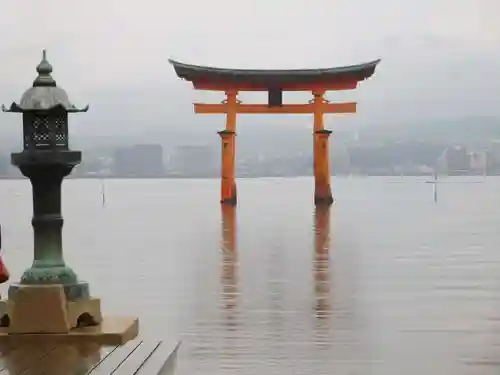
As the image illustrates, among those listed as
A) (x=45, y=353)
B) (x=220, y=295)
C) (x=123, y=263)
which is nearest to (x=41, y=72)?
(x=45, y=353)

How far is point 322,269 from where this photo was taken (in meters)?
11.5

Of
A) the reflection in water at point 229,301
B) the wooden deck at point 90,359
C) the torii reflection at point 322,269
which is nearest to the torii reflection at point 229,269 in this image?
the reflection in water at point 229,301

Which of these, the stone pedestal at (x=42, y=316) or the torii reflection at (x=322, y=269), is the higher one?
the stone pedestal at (x=42, y=316)

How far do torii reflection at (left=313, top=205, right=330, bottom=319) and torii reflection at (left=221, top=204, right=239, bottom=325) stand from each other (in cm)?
69

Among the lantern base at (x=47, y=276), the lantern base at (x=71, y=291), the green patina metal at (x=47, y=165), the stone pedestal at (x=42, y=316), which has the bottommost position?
the stone pedestal at (x=42, y=316)

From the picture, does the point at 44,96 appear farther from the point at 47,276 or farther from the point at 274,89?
the point at 274,89

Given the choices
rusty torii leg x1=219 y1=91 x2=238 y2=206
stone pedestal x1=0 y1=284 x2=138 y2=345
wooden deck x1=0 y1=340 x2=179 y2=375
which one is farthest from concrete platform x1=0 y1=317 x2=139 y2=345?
rusty torii leg x1=219 y1=91 x2=238 y2=206

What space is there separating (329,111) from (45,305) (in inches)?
1077

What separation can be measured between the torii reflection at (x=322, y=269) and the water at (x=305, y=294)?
2cm

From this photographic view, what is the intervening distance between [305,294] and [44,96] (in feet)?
12.7

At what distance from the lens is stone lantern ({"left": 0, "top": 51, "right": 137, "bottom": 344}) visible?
18.7 ft

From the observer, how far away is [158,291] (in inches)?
374

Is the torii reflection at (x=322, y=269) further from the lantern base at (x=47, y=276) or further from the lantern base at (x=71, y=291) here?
the lantern base at (x=47, y=276)

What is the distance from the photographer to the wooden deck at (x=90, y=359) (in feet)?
14.8
